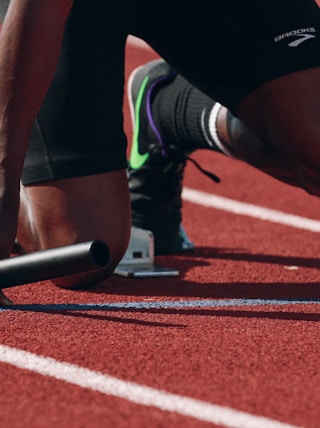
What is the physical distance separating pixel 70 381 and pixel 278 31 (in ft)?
4.57

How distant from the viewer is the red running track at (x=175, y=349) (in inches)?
73.7

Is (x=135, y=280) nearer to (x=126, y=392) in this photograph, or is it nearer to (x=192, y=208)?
(x=126, y=392)

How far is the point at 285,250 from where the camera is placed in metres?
3.73

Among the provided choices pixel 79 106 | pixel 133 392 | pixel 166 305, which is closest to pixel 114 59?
pixel 79 106

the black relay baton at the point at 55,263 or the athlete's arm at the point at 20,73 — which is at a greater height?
the athlete's arm at the point at 20,73

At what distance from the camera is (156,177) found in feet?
11.6

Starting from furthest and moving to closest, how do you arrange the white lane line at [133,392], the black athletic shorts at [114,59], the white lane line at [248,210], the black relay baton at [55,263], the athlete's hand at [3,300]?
1. the white lane line at [248,210]
2. the black athletic shorts at [114,59]
3. the athlete's hand at [3,300]
4. the black relay baton at [55,263]
5. the white lane line at [133,392]

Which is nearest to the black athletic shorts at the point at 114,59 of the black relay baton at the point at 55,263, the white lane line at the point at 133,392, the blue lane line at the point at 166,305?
the blue lane line at the point at 166,305

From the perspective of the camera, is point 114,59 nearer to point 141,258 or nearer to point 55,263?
point 141,258

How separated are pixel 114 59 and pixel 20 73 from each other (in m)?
0.60

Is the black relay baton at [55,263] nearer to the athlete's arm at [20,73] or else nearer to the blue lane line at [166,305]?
the athlete's arm at [20,73]

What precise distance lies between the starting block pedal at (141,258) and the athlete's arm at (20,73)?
0.80 m

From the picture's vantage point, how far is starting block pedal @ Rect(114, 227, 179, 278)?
3230 millimetres

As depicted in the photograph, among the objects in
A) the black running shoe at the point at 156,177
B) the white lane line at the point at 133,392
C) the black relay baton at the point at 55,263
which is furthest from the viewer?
the black running shoe at the point at 156,177
